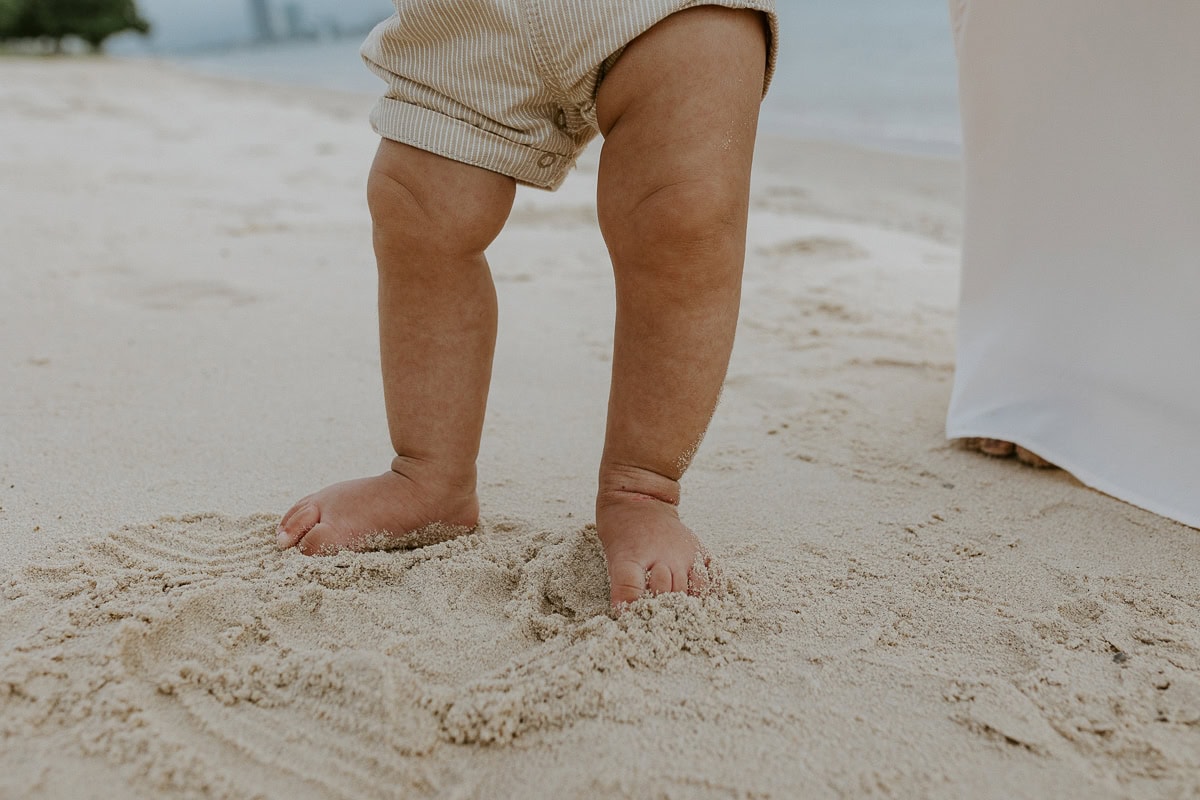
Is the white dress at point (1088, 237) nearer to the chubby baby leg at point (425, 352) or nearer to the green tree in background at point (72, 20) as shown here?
the chubby baby leg at point (425, 352)

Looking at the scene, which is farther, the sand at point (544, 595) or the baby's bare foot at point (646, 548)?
the baby's bare foot at point (646, 548)

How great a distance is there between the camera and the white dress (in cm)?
121

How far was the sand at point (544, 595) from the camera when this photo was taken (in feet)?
2.34

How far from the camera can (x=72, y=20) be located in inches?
903

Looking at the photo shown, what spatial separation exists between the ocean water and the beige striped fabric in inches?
130

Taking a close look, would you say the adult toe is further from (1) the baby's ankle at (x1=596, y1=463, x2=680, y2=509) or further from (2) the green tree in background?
(2) the green tree in background

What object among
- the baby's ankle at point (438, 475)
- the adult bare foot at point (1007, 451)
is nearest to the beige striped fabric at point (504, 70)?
the baby's ankle at point (438, 475)

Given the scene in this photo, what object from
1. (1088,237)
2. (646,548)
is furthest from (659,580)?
(1088,237)

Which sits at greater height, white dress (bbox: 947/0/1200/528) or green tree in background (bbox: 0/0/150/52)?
green tree in background (bbox: 0/0/150/52)

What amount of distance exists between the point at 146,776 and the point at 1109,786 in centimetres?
71

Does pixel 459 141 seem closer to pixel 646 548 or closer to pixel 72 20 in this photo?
pixel 646 548

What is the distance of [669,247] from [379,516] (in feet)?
1.51

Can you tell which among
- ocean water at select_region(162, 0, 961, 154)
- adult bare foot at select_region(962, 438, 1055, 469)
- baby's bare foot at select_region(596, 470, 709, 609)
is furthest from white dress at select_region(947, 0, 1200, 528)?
ocean water at select_region(162, 0, 961, 154)

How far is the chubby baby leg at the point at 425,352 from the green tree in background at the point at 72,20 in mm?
25337
